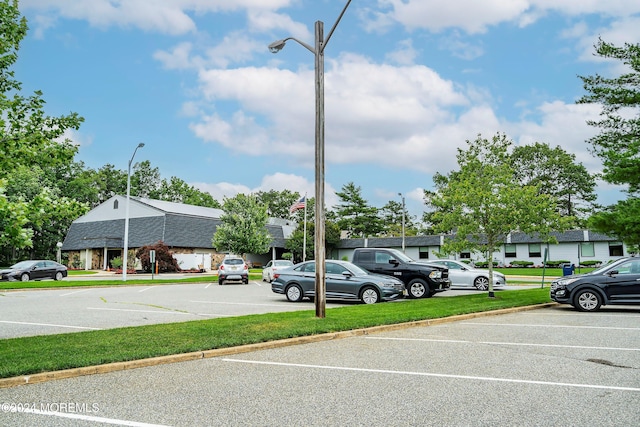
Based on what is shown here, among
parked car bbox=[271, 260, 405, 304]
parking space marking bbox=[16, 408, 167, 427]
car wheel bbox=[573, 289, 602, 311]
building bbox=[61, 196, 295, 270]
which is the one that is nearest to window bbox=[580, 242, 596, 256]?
building bbox=[61, 196, 295, 270]

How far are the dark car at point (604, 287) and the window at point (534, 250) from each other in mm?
42441

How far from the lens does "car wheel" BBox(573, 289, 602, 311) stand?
15.3 metres

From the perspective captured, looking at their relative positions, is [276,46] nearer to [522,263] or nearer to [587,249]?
[522,263]

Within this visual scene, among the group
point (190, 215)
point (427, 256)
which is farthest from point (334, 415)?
point (427, 256)

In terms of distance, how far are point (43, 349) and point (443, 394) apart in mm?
6276

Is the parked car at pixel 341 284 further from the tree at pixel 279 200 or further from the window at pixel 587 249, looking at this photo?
the tree at pixel 279 200

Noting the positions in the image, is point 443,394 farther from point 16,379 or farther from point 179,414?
point 16,379

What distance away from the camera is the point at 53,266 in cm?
3662

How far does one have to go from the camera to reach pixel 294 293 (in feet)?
60.8

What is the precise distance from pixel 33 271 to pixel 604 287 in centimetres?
3401

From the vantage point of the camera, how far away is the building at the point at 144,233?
53.2 meters

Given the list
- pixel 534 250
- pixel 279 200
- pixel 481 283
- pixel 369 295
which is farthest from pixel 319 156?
pixel 279 200

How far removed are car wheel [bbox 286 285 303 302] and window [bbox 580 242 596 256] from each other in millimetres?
44295

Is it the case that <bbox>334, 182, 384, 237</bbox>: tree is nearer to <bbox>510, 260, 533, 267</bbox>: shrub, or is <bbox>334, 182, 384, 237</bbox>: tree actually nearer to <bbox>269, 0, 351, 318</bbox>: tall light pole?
<bbox>510, 260, 533, 267</bbox>: shrub
